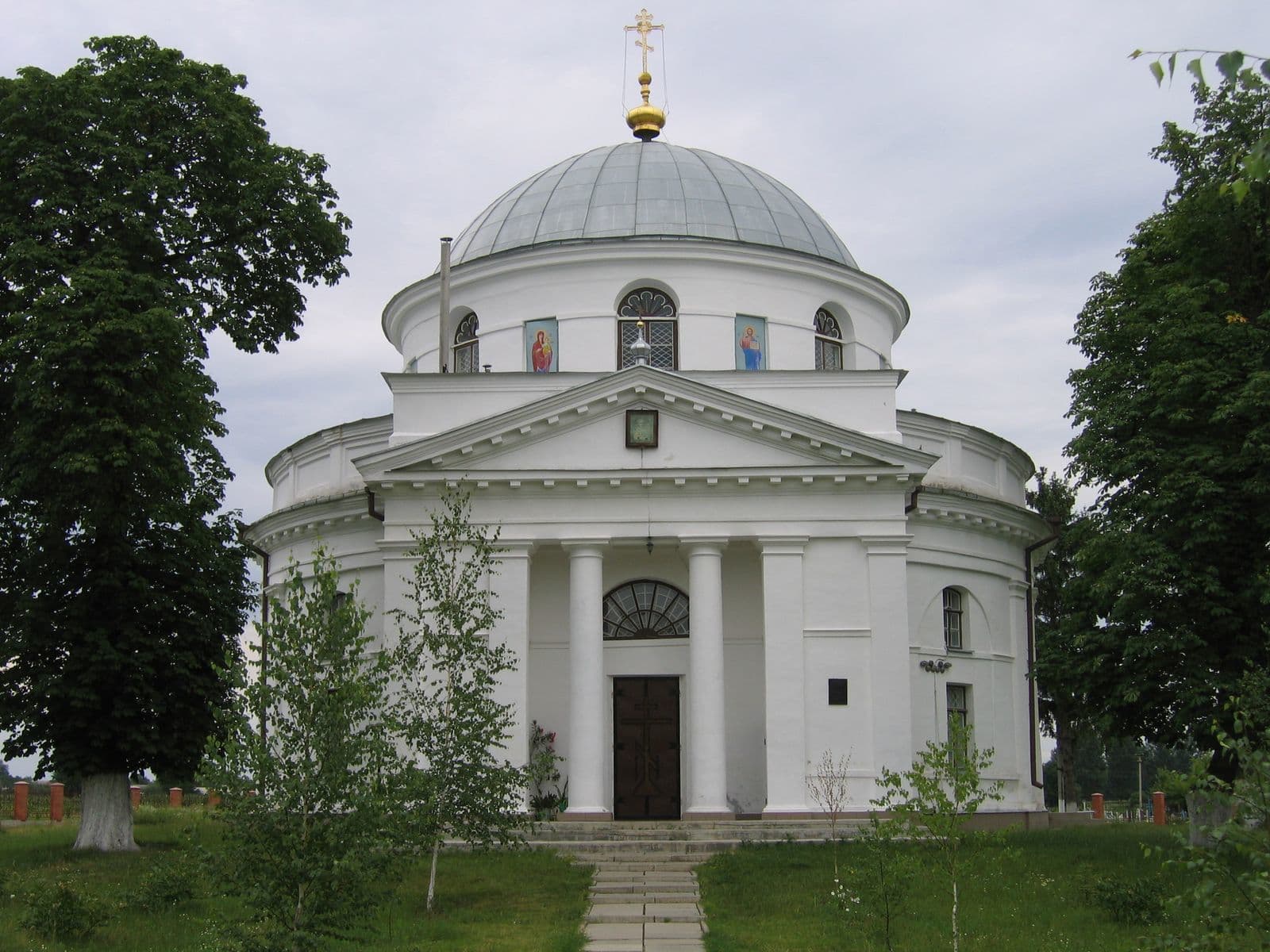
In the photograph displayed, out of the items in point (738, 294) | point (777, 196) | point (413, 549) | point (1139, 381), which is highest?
point (777, 196)

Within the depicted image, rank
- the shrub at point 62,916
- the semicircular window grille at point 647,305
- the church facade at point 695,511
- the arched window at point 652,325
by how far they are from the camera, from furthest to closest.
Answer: the semicircular window grille at point 647,305 → the arched window at point 652,325 → the church facade at point 695,511 → the shrub at point 62,916

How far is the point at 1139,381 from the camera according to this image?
2545 centimetres

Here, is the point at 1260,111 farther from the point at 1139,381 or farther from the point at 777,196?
the point at 777,196

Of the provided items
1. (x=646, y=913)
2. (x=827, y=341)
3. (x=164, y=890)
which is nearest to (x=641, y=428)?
(x=827, y=341)

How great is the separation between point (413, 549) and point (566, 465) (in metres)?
3.10

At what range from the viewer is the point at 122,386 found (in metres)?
23.0

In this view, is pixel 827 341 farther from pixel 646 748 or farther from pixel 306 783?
pixel 306 783

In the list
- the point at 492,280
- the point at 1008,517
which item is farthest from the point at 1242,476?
the point at 492,280

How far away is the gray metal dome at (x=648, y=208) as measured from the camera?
3378 cm

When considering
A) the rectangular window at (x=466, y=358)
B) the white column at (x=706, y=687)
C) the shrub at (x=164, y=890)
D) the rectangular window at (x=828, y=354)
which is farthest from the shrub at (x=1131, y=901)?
the rectangular window at (x=466, y=358)

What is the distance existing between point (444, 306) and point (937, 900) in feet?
53.5

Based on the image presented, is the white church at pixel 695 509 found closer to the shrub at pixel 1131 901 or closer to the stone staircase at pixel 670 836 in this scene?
the stone staircase at pixel 670 836

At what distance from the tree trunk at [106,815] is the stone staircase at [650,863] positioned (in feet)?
22.8

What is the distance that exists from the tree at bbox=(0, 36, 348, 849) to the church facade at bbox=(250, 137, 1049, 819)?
346 cm
